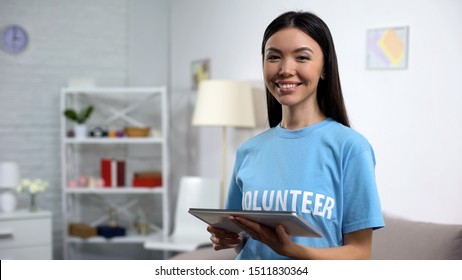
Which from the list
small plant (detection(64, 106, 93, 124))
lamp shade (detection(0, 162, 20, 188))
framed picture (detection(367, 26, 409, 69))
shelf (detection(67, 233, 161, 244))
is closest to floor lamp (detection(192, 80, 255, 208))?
small plant (detection(64, 106, 93, 124))

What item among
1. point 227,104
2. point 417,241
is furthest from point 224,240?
point 227,104

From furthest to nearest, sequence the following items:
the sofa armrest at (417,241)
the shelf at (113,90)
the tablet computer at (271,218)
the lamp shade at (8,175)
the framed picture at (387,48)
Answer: the shelf at (113,90)
the lamp shade at (8,175)
the framed picture at (387,48)
the sofa armrest at (417,241)
the tablet computer at (271,218)

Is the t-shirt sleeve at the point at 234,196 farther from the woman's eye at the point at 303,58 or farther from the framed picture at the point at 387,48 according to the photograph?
the framed picture at the point at 387,48

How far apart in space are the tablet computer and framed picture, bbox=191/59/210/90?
7.86 feet

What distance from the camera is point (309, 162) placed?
0.94 meters

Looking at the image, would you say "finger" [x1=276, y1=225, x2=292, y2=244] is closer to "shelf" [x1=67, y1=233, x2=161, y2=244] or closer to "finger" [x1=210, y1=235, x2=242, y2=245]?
"finger" [x1=210, y1=235, x2=242, y2=245]

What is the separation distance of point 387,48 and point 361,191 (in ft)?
3.37

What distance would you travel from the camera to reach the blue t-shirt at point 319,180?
91cm

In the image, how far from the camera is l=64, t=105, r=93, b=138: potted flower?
134 inches

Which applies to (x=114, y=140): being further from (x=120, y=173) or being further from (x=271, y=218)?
(x=271, y=218)

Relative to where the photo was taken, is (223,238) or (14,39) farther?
(14,39)

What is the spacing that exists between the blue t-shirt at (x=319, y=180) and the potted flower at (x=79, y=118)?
2550 millimetres

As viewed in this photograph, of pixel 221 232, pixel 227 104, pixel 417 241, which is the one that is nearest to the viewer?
pixel 221 232

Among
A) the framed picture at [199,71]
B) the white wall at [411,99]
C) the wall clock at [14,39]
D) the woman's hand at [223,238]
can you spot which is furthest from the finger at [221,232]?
the wall clock at [14,39]
